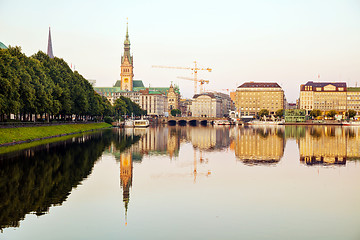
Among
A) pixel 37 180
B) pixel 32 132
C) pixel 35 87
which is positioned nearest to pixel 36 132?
pixel 32 132

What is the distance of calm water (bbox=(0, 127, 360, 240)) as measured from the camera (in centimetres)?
2314

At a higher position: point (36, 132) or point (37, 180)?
point (36, 132)

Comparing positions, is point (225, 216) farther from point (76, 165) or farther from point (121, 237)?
point (76, 165)

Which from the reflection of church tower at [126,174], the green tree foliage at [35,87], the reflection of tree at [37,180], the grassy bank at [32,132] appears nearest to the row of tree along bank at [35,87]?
the green tree foliage at [35,87]

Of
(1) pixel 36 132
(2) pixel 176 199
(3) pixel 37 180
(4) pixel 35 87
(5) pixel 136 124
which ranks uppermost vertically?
(4) pixel 35 87

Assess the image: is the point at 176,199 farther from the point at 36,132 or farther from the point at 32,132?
the point at 36,132

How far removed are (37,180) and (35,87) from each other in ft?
177

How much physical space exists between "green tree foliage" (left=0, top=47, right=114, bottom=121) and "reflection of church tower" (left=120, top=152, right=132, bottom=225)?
972 inches

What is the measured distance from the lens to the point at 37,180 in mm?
36812

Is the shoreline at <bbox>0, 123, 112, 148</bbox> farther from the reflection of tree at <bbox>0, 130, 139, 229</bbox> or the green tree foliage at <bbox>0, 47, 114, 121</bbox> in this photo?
the reflection of tree at <bbox>0, 130, 139, 229</bbox>

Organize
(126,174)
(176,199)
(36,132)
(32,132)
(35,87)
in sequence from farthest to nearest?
1. (35,87)
2. (36,132)
3. (32,132)
4. (126,174)
5. (176,199)

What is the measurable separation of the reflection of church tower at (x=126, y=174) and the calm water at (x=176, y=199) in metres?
0.10

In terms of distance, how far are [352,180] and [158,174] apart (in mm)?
19111

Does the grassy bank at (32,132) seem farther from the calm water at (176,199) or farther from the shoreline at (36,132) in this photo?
the calm water at (176,199)
